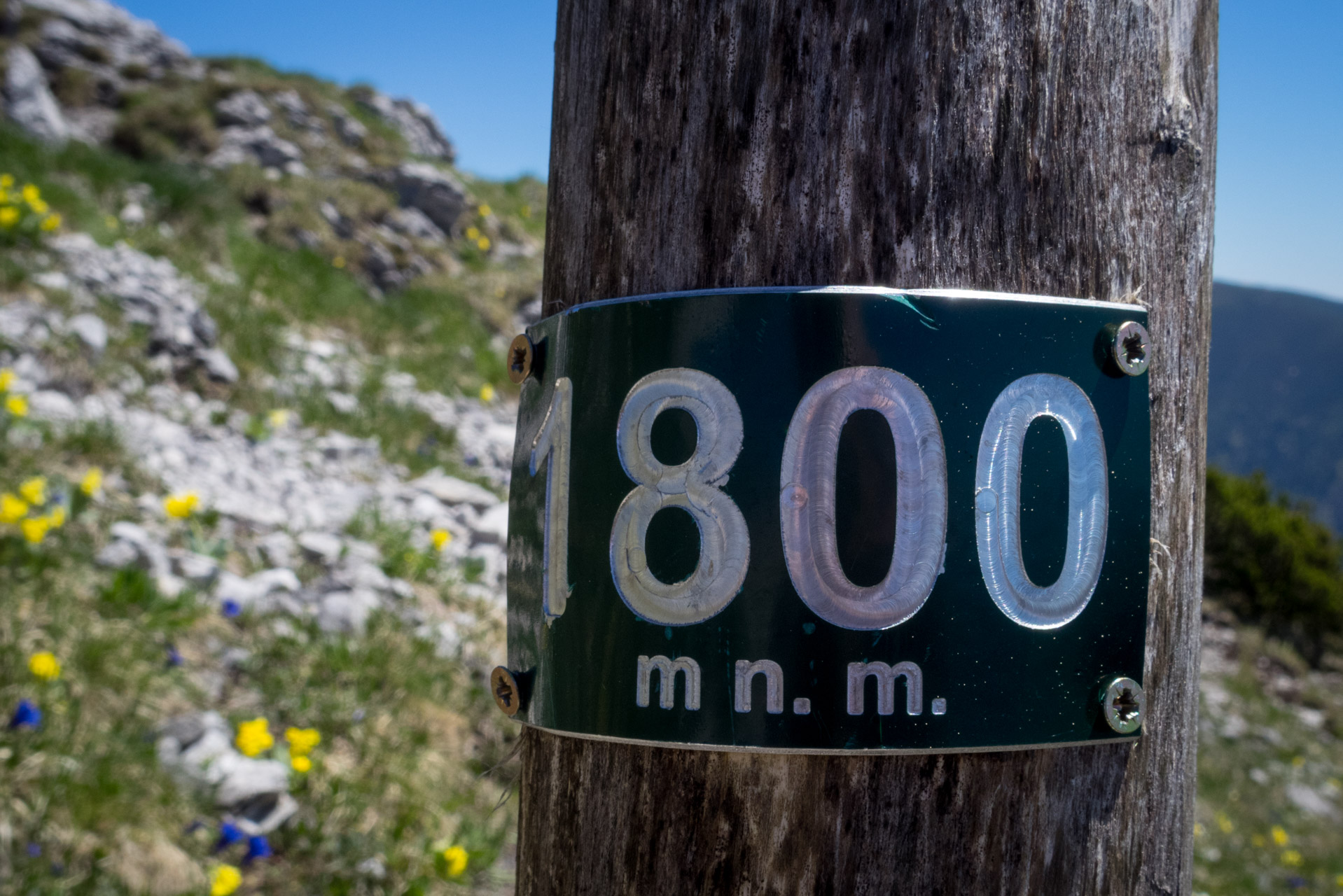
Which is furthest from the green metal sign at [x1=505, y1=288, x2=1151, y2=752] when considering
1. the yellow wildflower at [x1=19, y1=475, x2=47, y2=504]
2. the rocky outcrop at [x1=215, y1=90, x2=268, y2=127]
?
the rocky outcrop at [x1=215, y1=90, x2=268, y2=127]

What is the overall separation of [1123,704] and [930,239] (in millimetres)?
480

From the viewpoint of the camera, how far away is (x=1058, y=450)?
31.6 inches

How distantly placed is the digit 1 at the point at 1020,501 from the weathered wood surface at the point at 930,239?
A: 4.4 inches

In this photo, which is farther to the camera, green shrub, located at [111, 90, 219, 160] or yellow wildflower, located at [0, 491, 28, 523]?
green shrub, located at [111, 90, 219, 160]

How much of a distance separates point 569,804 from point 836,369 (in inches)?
21.2

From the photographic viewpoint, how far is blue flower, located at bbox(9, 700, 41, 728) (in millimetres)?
2242

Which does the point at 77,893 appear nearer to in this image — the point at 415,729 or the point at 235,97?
the point at 415,729

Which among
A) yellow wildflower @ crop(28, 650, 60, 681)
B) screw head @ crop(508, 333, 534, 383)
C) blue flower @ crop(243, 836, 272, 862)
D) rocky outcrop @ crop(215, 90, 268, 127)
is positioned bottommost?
blue flower @ crop(243, 836, 272, 862)

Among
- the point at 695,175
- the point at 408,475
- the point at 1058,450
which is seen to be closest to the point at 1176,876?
the point at 1058,450

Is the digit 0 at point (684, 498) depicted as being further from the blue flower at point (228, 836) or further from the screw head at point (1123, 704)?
the blue flower at point (228, 836)

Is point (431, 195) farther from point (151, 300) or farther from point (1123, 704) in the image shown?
point (1123, 704)

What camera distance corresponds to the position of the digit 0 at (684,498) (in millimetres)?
783

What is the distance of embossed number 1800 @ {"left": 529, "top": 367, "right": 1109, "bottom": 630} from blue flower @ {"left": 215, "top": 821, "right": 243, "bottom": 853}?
2.03 metres

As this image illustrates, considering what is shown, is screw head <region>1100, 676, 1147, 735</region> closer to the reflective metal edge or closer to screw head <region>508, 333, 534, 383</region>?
the reflective metal edge
